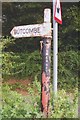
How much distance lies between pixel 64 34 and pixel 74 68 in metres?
1.38

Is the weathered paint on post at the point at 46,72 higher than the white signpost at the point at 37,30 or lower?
lower

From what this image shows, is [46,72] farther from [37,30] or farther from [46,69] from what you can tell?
[37,30]

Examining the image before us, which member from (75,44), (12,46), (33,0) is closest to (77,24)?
(75,44)

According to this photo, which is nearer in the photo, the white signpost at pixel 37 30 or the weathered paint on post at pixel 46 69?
the weathered paint on post at pixel 46 69

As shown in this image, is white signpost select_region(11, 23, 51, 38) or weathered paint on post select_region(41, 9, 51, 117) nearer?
weathered paint on post select_region(41, 9, 51, 117)

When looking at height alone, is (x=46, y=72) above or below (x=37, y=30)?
below

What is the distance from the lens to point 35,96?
4.58m

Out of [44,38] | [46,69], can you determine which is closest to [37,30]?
[44,38]

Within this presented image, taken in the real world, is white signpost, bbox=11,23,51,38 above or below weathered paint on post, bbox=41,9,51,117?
above

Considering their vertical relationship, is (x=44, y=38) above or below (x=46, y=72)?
above

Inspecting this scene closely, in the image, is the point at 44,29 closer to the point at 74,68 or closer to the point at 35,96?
the point at 35,96

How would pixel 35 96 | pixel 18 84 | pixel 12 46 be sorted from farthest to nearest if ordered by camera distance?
pixel 12 46, pixel 18 84, pixel 35 96

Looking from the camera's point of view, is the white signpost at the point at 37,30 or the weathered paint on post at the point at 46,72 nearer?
the weathered paint on post at the point at 46,72

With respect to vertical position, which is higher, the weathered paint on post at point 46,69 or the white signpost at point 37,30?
the white signpost at point 37,30
